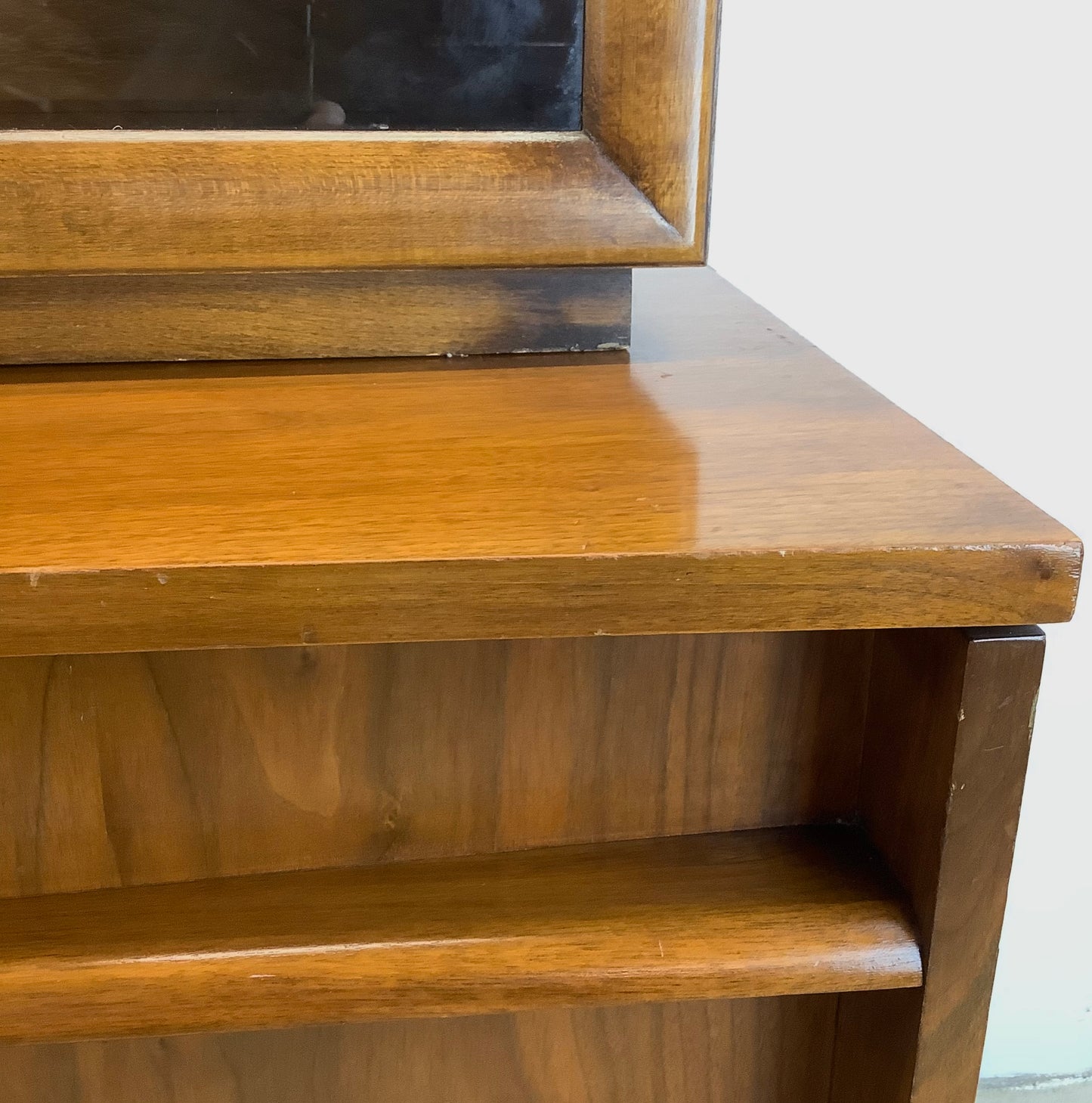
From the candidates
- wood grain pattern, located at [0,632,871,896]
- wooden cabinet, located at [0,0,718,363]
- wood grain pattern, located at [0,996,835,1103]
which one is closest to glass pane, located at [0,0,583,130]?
wooden cabinet, located at [0,0,718,363]

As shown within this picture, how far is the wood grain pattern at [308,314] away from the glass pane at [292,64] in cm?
7

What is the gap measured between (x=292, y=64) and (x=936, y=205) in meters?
0.48

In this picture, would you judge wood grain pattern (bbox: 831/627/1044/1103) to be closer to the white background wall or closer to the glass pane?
the glass pane

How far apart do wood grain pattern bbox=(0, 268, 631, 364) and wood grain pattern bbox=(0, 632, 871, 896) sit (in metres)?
0.19

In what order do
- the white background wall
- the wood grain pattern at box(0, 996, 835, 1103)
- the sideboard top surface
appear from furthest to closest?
1. the white background wall
2. the wood grain pattern at box(0, 996, 835, 1103)
3. the sideboard top surface

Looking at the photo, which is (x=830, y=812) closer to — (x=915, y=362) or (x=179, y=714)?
(x=179, y=714)

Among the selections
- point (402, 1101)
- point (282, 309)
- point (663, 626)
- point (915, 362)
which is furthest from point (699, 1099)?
point (915, 362)

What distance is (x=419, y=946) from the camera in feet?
1.16

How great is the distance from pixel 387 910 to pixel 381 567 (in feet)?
0.45

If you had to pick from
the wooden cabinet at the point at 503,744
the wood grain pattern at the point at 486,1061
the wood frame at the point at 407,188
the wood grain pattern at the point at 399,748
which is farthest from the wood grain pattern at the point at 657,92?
the wood grain pattern at the point at 486,1061

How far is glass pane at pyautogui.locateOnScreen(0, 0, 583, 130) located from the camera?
1.49 ft

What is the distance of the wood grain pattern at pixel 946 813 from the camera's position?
34 centimetres

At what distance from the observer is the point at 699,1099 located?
1.47ft

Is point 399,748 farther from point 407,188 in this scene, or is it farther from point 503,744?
point 407,188
